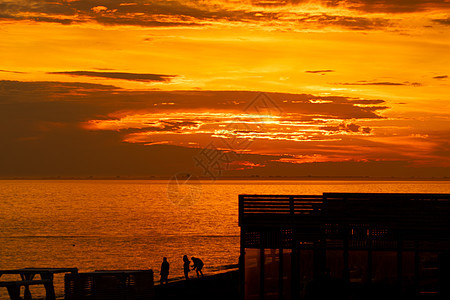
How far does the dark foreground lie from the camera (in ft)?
110

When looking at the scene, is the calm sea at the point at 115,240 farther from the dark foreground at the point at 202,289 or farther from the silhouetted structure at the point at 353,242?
the silhouetted structure at the point at 353,242

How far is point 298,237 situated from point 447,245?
5.27m

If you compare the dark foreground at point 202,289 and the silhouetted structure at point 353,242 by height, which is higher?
the silhouetted structure at point 353,242

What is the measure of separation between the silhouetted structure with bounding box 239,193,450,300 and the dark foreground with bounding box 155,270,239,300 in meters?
6.11

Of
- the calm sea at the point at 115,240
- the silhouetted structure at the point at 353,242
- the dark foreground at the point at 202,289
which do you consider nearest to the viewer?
the silhouetted structure at the point at 353,242

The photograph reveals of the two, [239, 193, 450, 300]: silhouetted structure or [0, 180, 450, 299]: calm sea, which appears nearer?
[239, 193, 450, 300]: silhouetted structure

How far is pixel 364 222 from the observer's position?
24219 millimetres

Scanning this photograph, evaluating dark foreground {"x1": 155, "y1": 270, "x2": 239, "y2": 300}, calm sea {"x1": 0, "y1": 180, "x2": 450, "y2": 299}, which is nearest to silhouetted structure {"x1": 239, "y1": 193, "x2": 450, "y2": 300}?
dark foreground {"x1": 155, "y1": 270, "x2": 239, "y2": 300}

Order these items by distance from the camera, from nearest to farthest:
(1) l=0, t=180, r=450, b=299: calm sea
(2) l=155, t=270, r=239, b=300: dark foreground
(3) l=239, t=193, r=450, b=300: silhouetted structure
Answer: (3) l=239, t=193, r=450, b=300: silhouetted structure
(2) l=155, t=270, r=239, b=300: dark foreground
(1) l=0, t=180, r=450, b=299: calm sea

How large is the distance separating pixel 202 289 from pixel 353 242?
1350 cm

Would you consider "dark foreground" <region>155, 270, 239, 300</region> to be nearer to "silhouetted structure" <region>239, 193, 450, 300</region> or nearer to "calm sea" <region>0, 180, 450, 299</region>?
"silhouetted structure" <region>239, 193, 450, 300</region>

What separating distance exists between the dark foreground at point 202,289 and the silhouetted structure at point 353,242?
6105 mm

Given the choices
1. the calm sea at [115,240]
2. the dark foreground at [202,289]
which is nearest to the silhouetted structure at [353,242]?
the dark foreground at [202,289]

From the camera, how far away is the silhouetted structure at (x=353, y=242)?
79.4ft
